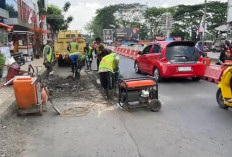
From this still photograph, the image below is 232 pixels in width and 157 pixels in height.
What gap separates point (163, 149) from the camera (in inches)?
187

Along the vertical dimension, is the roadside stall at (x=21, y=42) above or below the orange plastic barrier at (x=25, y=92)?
above

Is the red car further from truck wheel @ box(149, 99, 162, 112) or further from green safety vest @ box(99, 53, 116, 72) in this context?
truck wheel @ box(149, 99, 162, 112)

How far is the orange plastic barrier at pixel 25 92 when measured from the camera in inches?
262

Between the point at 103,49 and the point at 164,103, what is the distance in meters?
2.29

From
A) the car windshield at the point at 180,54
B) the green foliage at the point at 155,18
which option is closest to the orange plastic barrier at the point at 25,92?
the car windshield at the point at 180,54

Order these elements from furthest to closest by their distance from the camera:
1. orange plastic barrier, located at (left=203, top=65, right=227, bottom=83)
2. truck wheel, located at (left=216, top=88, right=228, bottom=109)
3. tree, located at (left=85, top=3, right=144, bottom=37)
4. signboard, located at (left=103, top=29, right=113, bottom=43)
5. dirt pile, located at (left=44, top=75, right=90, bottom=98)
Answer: tree, located at (left=85, top=3, right=144, bottom=37) → signboard, located at (left=103, top=29, right=113, bottom=43) → orange plastic barrier, located at (left=203, top=65, right=227, bottom=83) → dirt pile, located at (left=44, top=75, right=90, bottom=98) → truck wheel, located at (left=216, top=88, right=228, bottom=109)

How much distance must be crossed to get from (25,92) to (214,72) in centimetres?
801

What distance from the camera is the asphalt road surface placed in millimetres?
4699

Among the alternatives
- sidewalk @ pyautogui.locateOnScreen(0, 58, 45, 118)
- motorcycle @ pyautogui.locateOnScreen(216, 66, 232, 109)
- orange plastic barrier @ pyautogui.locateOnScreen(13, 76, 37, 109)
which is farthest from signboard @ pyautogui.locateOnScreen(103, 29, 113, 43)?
orange plastic barrier @ pyautogui.locateOnScreen(13, 76, 37, 109)

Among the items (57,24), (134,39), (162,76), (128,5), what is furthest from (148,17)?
(162,76)

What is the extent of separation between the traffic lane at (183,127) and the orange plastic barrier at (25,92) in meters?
2.12

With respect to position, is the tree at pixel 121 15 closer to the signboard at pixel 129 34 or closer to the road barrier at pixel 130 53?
the signboard at pixel 129 34

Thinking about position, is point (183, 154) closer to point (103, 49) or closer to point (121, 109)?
point (121, 109)

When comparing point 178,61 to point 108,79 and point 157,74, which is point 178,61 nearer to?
point 157,74
